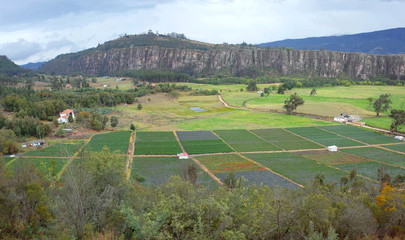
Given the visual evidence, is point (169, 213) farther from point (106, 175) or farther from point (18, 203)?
point (18, 203)

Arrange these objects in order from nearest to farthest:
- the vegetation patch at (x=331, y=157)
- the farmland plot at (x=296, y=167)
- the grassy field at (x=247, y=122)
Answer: the farmland plot at (x=296, y=167), the vegetation patch at (x=331, y=157), the grassy field at (x=247, y=122)

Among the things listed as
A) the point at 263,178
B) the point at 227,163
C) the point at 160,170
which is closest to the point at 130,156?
the point at 160,170

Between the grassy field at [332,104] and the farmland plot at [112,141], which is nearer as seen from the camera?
the farmland plot at [112,141]

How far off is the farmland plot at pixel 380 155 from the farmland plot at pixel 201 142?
26.8 meters

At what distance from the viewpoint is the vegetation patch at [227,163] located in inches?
1861

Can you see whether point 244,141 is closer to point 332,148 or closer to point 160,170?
point 332,148

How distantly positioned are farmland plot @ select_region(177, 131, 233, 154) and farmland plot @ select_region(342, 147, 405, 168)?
2679 centimetres

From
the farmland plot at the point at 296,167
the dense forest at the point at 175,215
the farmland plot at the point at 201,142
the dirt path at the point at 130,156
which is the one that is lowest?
the farmland plot at the point at 296,167

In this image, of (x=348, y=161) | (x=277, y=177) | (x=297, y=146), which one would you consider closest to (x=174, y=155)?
(x=277, y=177)

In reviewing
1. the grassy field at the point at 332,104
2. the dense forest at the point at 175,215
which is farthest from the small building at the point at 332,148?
the dense forest at the point at 175,215

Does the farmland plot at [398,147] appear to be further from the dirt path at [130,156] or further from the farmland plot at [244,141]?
the dirt path at [130,156]

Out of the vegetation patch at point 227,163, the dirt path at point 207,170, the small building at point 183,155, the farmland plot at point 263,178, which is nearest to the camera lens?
the farmland plot at point 263,178

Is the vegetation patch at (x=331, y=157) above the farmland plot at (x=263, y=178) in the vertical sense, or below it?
below

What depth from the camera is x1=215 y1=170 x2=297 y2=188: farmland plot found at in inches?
1606
